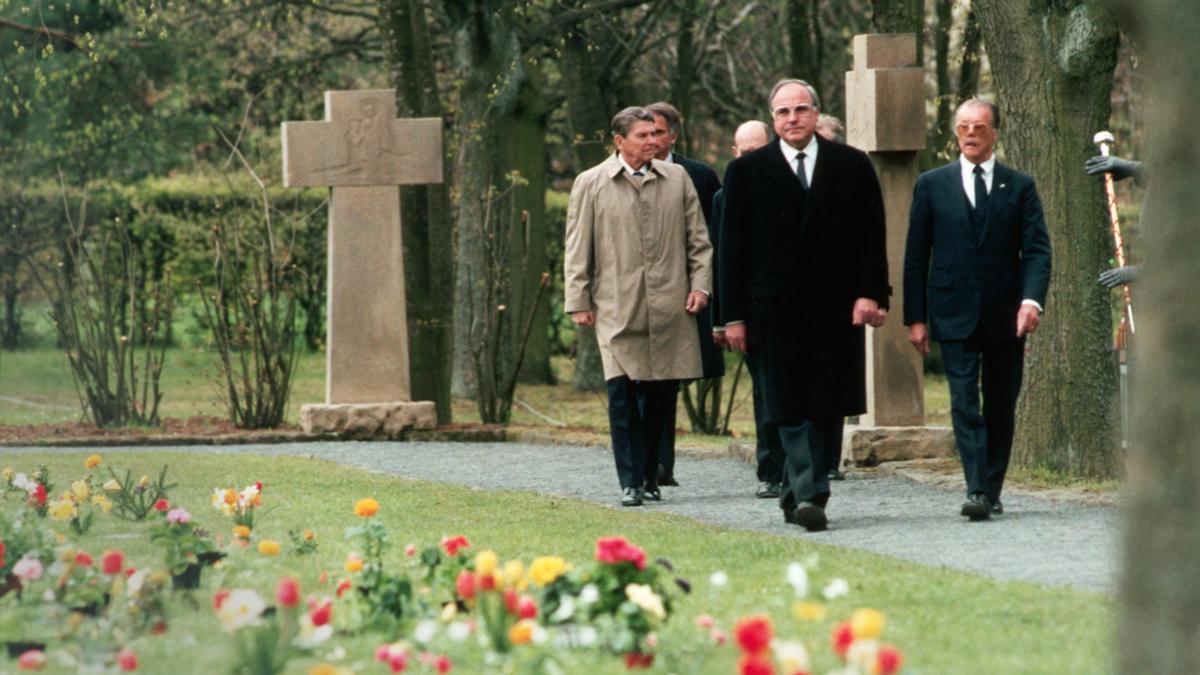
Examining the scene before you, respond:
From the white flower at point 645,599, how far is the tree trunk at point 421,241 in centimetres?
1067

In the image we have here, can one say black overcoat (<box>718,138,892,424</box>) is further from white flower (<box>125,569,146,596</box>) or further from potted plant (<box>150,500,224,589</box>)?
white flower (<box>125,569,146,596</box>)

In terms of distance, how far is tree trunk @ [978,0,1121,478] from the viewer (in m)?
11.6

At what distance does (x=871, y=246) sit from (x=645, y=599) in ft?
14.4

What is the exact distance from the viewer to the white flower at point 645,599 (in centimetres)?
567

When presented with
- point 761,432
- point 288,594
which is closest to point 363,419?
point 761,432

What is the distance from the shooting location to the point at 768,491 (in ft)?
37.4

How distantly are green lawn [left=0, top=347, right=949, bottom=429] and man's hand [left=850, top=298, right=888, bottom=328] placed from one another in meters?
6.71

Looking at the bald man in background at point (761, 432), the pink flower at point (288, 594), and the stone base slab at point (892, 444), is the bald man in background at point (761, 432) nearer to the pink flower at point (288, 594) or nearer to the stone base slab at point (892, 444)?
the stone base slab at point (892, 444)

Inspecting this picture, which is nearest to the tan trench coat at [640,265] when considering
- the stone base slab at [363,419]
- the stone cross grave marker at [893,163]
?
the stone cross grave marker at [893,163]

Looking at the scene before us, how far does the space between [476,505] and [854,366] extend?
7.13ft

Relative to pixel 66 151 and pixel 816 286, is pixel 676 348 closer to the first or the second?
pixel 816 286

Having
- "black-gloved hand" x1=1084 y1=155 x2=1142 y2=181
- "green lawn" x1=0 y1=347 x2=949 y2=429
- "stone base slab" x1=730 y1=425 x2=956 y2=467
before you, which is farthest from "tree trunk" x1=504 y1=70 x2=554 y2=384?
"black-gloved hand" x1=1084 y1=155 x2=1142 y2=181

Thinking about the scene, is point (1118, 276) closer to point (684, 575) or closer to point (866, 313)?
point (866, 313)

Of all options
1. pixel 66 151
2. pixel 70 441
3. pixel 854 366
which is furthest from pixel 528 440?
pixel 66 151
